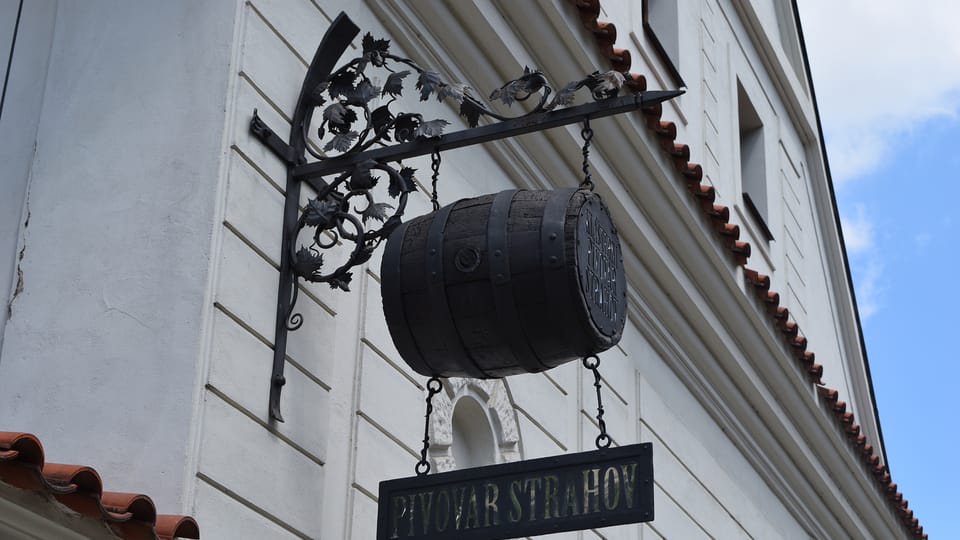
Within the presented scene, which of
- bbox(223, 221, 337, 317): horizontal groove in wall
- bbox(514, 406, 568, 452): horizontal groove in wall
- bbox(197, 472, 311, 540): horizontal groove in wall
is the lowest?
bbox(197, 472, 311, 540): horizontal groove in wall

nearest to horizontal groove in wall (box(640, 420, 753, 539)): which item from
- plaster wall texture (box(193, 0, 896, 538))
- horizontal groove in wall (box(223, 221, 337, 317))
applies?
plaster wall texture (box(193, 0, 896, 538))

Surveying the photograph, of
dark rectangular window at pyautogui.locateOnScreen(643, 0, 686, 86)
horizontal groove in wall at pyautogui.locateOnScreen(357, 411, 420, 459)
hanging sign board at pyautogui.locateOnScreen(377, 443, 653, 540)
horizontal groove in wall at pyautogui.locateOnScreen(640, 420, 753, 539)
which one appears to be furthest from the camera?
dark rectangular window at pyautogui.locateOnScreen(643, 0, 686, 86)

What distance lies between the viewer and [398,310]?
17.5 ft

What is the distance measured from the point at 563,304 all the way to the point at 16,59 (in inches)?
95.3

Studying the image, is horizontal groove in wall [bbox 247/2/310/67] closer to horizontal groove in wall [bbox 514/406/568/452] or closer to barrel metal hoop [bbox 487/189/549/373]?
barrel metal hoop [bbox 487/189/549/373]

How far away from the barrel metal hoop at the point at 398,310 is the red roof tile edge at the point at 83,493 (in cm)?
95

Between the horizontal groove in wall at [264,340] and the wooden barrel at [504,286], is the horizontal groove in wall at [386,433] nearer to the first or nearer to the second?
Result: the horizontal groove in wall at [264,340]

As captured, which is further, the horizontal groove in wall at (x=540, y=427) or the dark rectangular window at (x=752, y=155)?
the dark rectangular window at (x=752, y=155)

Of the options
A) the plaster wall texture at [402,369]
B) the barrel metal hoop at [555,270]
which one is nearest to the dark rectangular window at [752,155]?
the plaster wall texture at [402,369]

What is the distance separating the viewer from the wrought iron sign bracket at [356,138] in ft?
18.5

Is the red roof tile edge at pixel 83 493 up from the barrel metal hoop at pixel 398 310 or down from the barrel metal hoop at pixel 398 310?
down

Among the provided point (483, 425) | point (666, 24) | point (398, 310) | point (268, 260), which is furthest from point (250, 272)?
point (666, 24)

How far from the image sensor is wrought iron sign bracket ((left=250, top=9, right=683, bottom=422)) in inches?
222

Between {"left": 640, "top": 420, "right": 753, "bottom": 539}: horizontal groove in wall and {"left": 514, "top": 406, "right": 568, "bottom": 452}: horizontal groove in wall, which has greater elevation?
{"left": 640, "top": 420, "right": 753, "bottom": 539}: horizontal groove in wall
